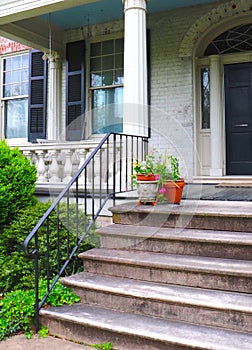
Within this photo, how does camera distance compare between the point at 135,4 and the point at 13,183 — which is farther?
the point at 135,4

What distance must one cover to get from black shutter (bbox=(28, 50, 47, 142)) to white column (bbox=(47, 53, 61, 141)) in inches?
5.6

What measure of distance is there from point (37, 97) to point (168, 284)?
5.81 m

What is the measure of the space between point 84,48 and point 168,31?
172 cm

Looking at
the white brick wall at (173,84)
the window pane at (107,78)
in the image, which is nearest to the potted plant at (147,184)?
the white brick wall at (173,84)

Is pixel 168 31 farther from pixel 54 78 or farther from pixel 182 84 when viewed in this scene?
pixel 54 78

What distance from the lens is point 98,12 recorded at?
6586mm

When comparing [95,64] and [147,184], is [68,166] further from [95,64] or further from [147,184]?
[95,64]

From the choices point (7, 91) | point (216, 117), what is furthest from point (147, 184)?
point (7, 91)

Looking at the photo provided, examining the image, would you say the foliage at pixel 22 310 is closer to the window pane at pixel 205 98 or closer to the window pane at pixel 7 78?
the window pane at pixel 205 98

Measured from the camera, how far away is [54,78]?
7434 millimetres

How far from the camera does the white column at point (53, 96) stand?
739 cm

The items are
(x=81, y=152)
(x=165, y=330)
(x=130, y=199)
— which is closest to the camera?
(x=165, y=330)

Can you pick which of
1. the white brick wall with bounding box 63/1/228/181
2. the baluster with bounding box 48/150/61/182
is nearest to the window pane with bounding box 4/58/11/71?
the white brick wall with bounding box 63/1/228/181

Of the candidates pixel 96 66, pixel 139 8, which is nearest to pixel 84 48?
pixel 96 66
